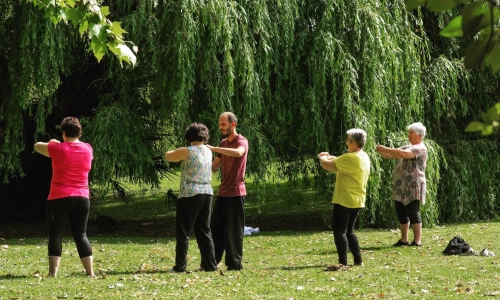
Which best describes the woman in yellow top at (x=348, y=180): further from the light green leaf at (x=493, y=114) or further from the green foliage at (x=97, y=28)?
the light green leaf at (x=493, y=114)

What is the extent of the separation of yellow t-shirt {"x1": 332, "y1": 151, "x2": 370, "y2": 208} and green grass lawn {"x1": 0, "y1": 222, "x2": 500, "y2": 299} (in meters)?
0.76

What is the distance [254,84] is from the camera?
44.7 ft

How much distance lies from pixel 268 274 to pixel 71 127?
2.59 metres

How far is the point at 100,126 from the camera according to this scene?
13.3 m

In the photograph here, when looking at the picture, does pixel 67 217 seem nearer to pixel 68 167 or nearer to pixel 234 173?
pixel 68 167

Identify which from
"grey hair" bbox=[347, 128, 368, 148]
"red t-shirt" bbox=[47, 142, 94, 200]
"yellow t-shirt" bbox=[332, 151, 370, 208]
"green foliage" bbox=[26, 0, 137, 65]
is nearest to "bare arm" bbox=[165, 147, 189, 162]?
"red t-shirt" bbox=[47, 142, 94, 200]

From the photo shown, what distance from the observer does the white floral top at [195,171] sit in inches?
338

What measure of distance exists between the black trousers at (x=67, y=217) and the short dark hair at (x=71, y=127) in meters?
0.63

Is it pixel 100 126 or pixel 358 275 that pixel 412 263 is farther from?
pixel 100 126

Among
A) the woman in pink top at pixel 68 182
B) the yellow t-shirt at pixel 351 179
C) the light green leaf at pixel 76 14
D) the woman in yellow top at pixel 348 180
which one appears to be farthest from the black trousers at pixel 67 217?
the light green leaf at pixel 76 14

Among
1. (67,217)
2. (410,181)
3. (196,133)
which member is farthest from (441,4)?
(410,181)

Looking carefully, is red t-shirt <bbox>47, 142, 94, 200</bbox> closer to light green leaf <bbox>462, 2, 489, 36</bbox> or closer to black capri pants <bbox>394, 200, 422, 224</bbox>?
black capri pants <bbox>394, 200, 422, 224</bbox>

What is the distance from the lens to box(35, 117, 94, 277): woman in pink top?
8188 millimetres

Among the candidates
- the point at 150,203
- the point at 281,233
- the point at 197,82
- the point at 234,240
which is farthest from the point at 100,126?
the point at 150,203
